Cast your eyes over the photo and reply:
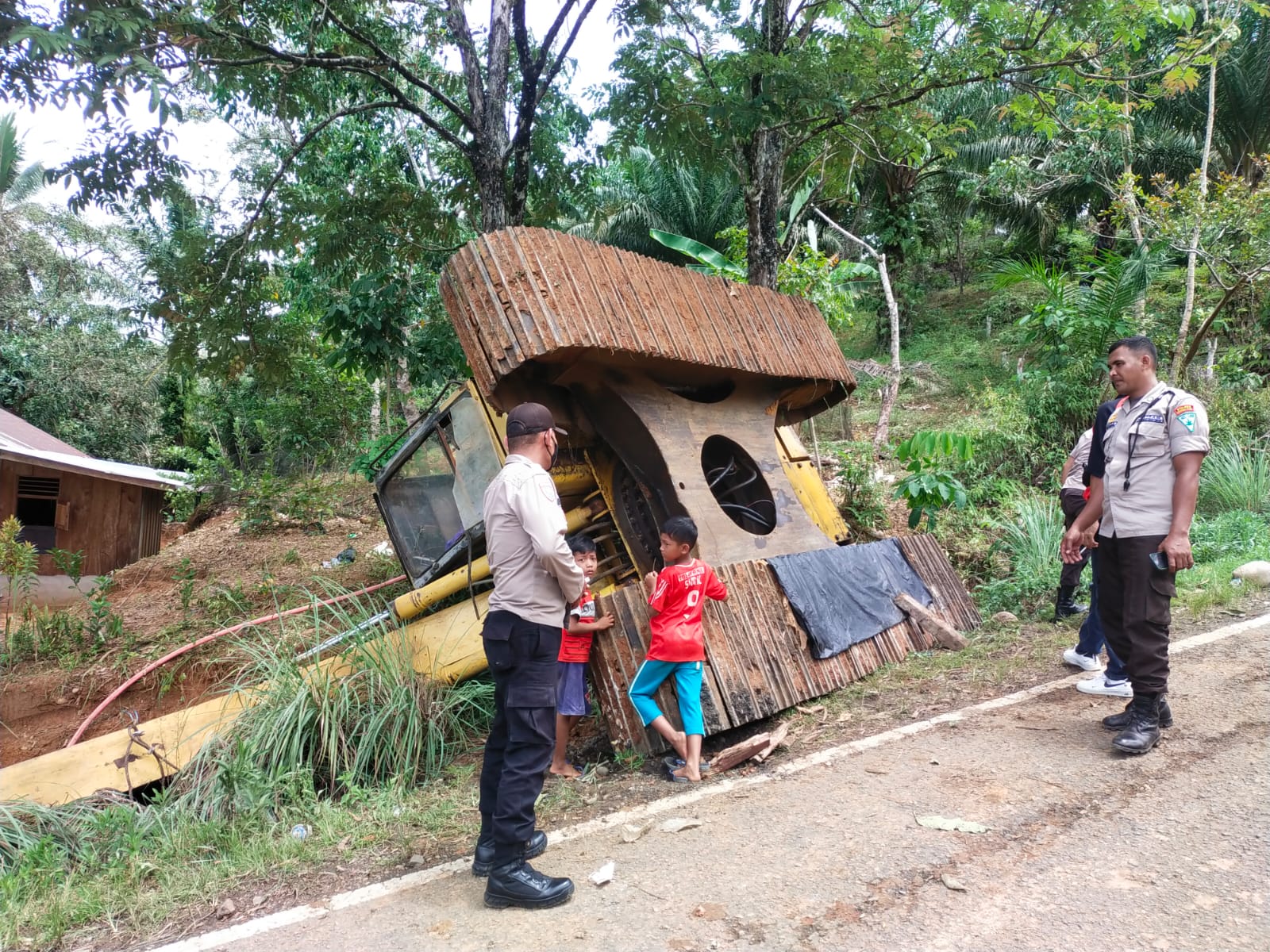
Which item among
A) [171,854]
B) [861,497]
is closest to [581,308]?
[171,854]

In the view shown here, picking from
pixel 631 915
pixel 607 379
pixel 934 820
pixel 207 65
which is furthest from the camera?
pixel 207 65

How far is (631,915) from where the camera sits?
2.92 m

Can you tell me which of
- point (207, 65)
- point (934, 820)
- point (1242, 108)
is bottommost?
point (934, 820)

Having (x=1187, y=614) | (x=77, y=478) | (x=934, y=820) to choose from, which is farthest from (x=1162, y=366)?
(x=77, y=478)

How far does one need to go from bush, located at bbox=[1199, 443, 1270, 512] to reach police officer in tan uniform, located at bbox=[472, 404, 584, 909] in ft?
30.4

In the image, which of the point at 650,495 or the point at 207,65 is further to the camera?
the point at 207,65

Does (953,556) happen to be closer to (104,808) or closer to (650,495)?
(650,495)

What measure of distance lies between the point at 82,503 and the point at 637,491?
10.4 m

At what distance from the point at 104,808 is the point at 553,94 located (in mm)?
7700

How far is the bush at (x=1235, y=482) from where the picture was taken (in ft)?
30.9

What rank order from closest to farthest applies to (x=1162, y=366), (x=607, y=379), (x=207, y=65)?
(x=607, y=379), (x=207, y=65), (x=1162, y=366)

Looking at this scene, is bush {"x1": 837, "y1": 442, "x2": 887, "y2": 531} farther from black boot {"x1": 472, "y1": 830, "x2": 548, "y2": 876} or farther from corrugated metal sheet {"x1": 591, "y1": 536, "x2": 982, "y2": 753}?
black boot {"x1": 472, "y1": 830, "x2": 548, "y2": 876}

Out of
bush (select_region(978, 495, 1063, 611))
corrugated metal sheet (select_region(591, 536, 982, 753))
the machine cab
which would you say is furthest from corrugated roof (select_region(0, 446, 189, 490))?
bush (select_region(978, 495, 1063, 611))

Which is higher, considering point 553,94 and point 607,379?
point 553,94
